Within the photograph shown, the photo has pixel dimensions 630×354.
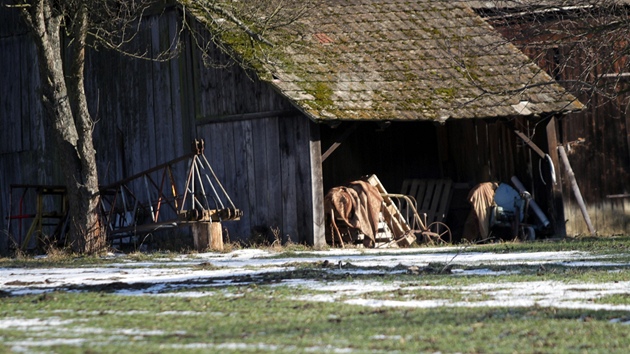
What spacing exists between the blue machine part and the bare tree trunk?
25.3 ft

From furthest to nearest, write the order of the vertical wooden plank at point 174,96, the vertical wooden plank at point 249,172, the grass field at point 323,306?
1. the vertical wooden plank at point 174,96
2. the vertical wooden plank at point 249,172
3. the grass field at point 323,306

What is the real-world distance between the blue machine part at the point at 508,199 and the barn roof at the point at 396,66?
6.76 feet

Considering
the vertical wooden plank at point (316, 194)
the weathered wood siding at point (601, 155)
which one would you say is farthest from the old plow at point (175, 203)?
the weathered wood siding at point (601, 155)

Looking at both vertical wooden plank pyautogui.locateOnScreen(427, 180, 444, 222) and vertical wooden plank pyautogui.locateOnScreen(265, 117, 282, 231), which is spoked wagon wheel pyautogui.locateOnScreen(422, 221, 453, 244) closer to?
vertical wooden plank pyautogui.locateOnScreen(427, 180, 444, 222)

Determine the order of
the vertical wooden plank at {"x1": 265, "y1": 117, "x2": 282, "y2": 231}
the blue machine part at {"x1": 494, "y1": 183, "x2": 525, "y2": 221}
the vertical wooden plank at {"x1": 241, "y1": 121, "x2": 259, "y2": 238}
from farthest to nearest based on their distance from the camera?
the blue machine part at {"x1": 494, "y1": 183, "x2": 525, "y2": 221}
the vertical wooden plank at {"x1": 241, "y1": 121, "x2": 259, "y2": 238}
the vertical wooden plank at {"x1": 265, "y1": 117, "x2": 282, "y2": 231}

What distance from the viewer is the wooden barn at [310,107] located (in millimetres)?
19422

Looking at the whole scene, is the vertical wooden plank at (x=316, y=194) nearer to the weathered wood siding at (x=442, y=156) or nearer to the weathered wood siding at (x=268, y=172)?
the weathered wood siding at (x=268, y=172)

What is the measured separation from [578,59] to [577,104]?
Answer: 84cm

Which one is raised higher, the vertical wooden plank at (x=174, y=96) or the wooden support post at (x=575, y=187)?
the vertical wooden plank at (x=174, y=96)

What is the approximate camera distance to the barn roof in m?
19.3

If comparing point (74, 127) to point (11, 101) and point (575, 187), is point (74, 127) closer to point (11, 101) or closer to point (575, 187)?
point (11, 101)

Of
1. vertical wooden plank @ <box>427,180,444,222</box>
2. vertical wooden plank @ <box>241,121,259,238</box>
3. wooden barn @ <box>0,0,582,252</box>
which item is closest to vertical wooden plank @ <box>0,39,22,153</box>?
wooden barn @ <box>0,0,582,252</box>

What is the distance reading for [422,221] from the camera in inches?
872

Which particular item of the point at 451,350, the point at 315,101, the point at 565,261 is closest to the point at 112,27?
the point at 315,101
